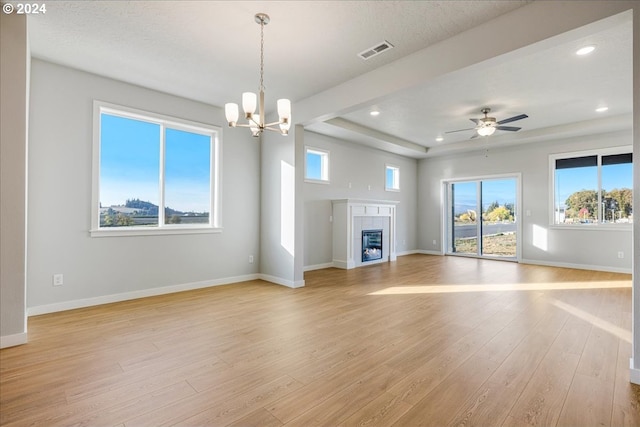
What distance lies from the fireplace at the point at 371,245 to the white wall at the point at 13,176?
19.0 feet

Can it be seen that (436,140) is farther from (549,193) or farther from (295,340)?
(295,340)

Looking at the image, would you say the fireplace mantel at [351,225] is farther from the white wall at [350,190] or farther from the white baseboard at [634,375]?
the white baseboard at [634,375]

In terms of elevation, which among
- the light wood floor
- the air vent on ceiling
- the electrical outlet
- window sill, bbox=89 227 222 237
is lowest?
the light wood floor

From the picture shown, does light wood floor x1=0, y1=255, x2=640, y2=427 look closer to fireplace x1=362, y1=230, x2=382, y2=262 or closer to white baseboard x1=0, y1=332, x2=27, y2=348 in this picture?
white baseboard x1=0, y1=332, x2=27, y2=348

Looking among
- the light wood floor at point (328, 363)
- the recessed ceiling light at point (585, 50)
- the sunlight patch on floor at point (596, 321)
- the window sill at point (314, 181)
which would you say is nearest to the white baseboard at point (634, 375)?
the light wood floor at point (328, 363)

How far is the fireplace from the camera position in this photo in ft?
24.0

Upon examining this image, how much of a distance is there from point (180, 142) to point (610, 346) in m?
5.76

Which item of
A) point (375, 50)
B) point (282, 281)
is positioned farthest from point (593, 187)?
point (282, 281)

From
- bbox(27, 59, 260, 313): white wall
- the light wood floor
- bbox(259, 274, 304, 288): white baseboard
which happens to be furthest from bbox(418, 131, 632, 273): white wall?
bbox(27, 59, 260, 313): white wall

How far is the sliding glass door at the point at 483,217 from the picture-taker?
7.91m

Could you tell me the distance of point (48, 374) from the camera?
229cm

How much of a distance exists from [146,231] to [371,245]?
4871 millimetres

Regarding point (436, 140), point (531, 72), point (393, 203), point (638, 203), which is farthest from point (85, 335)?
point (436, 140)

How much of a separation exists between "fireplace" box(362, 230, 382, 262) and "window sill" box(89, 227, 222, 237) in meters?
3.47
